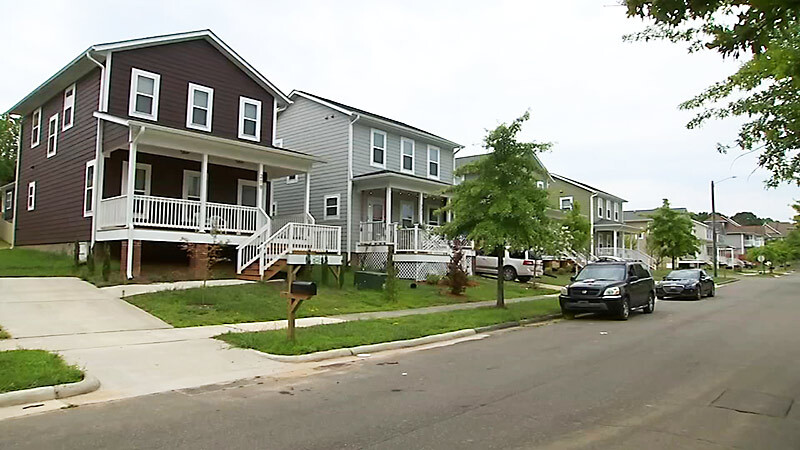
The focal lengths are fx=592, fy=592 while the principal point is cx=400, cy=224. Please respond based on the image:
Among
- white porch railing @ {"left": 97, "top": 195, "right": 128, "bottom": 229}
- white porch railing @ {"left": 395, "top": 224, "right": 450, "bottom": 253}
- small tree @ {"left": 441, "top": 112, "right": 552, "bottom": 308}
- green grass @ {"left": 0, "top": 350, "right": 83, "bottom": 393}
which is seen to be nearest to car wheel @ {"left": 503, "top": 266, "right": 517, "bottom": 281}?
white porch railing @ {"left": 395, "top": 224, "right": 450, "bottom": 253}

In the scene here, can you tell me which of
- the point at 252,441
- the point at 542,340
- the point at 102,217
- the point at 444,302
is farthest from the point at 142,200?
the point at 252,441

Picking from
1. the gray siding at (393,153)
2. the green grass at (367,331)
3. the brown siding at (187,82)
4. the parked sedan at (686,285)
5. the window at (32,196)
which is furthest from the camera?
the gray siding at (393,153)

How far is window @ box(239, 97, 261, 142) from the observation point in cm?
2394

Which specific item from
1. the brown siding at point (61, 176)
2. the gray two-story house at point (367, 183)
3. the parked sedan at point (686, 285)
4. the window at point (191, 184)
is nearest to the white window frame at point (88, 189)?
the brown siding at point (61, 176)

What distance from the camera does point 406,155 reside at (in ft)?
97.8

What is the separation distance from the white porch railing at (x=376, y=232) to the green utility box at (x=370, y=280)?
17.3 ft

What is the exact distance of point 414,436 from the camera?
5707mm

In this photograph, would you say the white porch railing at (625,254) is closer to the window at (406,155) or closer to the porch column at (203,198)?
the window at (406,155)

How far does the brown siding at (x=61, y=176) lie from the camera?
69.3ft

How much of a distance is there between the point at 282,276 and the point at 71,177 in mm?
9022

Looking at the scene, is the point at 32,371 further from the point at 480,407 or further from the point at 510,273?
the point at 510,273

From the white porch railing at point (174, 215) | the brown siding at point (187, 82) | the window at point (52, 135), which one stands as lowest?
the white porch railing at point (174, 215)

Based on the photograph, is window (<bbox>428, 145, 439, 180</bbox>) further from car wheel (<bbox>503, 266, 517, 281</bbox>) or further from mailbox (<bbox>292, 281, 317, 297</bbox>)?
mailbox (<bbox>292, 281, 317, 297</bbox>)

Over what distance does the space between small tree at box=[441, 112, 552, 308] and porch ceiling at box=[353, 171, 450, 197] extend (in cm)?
666
